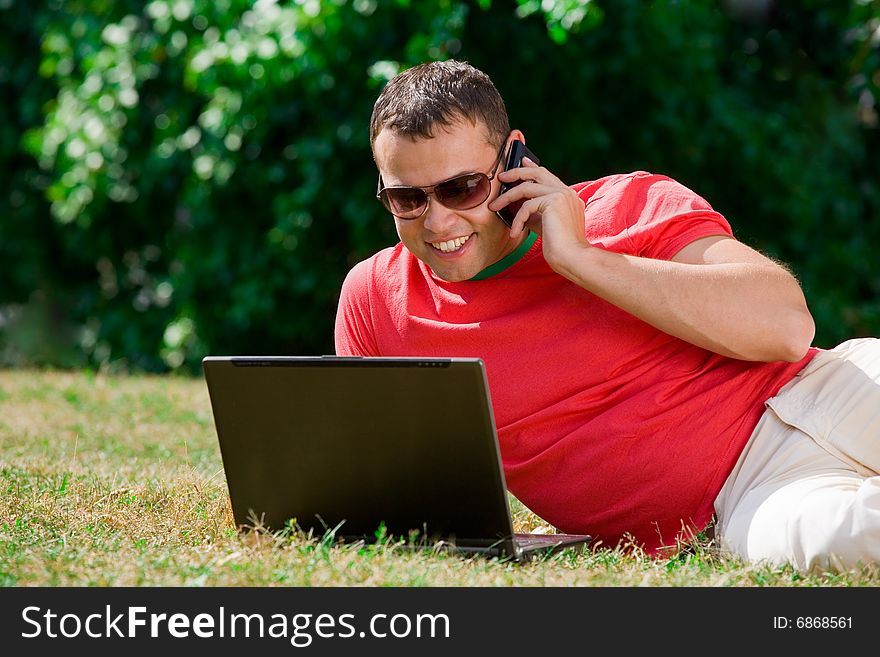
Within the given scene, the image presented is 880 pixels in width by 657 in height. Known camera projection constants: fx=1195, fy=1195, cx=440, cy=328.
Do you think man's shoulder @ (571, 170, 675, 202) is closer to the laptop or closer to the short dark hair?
the short dark hair

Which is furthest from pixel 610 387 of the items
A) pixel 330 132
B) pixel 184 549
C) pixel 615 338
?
pixel 330 132

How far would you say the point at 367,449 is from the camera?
8.93 ft

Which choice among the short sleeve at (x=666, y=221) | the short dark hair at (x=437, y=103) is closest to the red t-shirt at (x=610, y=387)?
the short sleeve at (x=666, y=221)

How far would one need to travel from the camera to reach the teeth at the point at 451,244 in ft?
9.98

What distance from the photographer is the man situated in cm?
Result: 287

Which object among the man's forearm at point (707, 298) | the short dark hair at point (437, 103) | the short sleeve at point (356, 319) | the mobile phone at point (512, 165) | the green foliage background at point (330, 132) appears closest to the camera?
the man's forearm at point (707, 298)

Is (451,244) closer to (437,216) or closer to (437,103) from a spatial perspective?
(437,216)

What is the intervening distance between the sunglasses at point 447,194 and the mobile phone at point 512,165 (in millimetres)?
75

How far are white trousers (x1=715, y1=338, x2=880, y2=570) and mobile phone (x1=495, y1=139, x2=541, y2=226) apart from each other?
814 mm

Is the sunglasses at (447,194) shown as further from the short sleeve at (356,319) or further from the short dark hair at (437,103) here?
the short sleeve at (356,319)

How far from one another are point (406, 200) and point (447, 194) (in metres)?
0.11

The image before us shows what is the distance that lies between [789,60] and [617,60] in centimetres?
184
